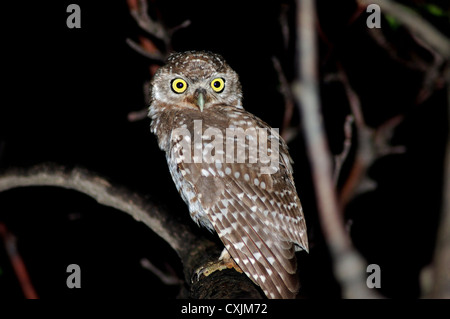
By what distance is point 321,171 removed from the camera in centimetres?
63

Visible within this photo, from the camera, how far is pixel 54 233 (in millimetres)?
6273

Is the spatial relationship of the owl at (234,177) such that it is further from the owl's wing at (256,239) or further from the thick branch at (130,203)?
the thick branch at (130,203)

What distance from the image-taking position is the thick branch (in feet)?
10.4

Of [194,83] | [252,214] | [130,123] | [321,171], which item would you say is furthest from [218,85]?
[130,123]

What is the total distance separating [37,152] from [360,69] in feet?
13.8

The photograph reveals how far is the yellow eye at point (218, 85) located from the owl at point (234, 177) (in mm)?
16

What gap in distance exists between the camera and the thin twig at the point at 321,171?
63 cm

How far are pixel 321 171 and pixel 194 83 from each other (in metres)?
2.74

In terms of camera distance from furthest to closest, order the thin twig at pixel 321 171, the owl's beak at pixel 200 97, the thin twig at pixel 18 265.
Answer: the thin twig at pixel 18 265 → the owl's beak at pixel 200 97 → the thin twig at pixel 321 171

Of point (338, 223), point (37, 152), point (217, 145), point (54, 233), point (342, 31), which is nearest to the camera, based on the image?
point (338, 223)

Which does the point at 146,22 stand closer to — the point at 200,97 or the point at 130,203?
the point at 200,97

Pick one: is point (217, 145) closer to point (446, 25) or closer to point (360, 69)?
point (446, 25)

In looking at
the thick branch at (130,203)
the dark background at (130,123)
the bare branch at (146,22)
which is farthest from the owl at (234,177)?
the dark background at (130,123)

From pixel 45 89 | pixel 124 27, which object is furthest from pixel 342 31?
pixel 45 89
